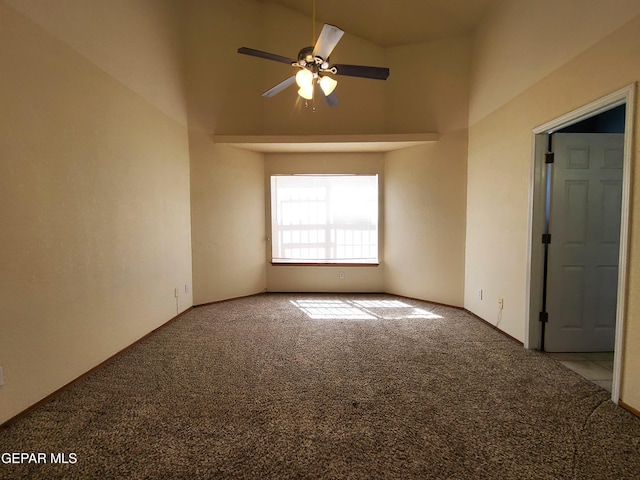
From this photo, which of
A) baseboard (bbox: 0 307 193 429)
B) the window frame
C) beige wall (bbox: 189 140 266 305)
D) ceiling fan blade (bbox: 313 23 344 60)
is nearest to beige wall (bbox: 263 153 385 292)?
Result: the window frame

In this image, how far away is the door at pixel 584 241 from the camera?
8.80ft

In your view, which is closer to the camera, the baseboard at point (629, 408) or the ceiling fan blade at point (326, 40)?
the baseboard at point (629, 408)

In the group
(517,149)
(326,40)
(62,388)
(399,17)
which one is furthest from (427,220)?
(62,388)

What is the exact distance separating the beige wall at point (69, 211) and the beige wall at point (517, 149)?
385 cm

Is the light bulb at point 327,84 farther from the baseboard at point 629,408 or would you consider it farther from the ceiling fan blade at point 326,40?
the baseboard at point 629,408

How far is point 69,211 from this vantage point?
7.40 feet

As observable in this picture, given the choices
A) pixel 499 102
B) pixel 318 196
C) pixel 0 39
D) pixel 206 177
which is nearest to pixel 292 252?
pixel 318 196

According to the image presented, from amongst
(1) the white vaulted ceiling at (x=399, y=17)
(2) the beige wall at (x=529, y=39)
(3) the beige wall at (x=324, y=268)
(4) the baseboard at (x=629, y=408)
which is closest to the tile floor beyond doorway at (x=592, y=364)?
(4) the baseboard at (x=629, y=408)

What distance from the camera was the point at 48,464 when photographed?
5.08 feet

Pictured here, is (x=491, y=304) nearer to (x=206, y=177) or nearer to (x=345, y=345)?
(x=345, y=345)

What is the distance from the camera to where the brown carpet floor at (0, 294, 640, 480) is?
151 centimetres

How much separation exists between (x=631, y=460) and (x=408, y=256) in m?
3.23

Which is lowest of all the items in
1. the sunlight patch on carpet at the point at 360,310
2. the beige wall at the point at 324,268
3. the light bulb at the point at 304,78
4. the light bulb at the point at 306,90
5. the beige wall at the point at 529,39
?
the sunlight patch on carpet at the point at 360,310

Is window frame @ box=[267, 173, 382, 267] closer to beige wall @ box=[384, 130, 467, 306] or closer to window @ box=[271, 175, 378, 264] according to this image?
window @ box=[271, 175, 378, 264]
